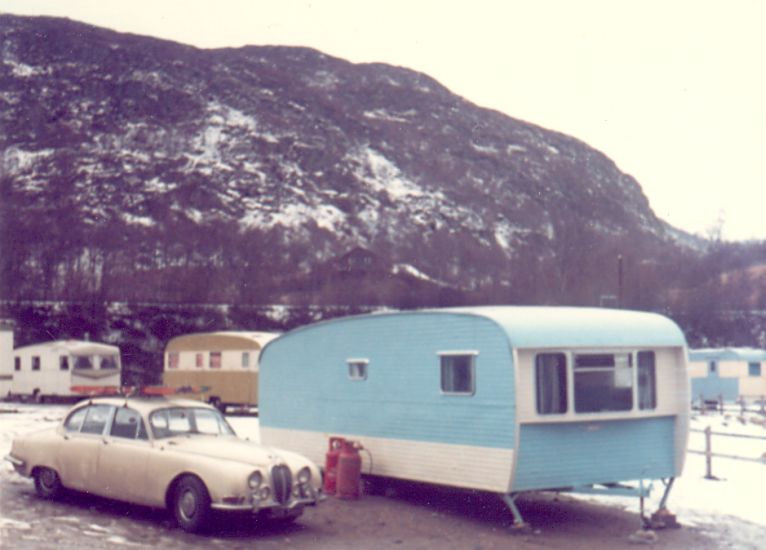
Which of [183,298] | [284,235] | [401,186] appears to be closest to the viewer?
[183,298]

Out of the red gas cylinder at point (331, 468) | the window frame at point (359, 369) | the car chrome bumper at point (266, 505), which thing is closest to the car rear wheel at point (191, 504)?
the car chrome bumper at point (266, 505)

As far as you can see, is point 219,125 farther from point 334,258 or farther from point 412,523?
point 412,523

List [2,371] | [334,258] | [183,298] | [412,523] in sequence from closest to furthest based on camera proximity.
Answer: [412,523], [2,371], [183,298], [334,258]

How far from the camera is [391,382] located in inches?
542

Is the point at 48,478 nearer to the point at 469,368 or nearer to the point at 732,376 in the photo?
the point at 469,368

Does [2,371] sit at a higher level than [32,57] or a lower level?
lower

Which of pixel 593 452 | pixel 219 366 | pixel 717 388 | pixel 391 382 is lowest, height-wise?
pixel 593 452

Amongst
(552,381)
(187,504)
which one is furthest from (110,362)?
(552,381)

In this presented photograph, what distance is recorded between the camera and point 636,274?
81000 millimetres

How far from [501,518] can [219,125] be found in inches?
4909

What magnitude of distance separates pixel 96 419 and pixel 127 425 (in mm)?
593

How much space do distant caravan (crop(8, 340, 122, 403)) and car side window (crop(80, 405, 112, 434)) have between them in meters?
23.3

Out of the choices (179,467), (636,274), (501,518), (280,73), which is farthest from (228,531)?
(280,73)

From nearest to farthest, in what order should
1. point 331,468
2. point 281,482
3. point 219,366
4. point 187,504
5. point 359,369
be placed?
point 187,504 < point 281,482 < point 331,468 < point 359,369 < point 219,366
